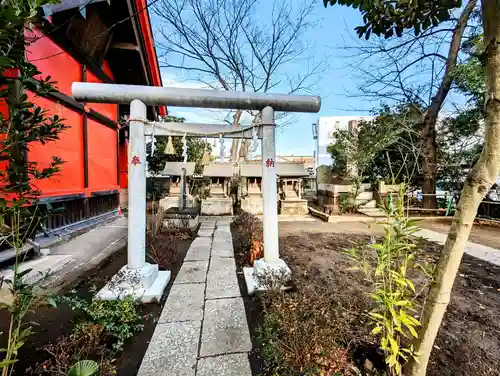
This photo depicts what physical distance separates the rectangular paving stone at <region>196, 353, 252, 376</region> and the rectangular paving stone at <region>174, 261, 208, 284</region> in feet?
5.30

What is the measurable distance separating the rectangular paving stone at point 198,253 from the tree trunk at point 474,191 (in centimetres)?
360

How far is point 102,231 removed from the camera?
5.91 m

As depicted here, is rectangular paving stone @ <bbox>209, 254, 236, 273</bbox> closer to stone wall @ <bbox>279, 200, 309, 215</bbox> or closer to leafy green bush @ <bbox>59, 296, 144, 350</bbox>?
Answer: leafy green bush @ <bbox>59, 296, 144, 350</bbox>

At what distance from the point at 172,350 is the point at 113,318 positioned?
0.65 meters

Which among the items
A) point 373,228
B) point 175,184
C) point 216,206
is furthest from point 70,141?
point 373,228

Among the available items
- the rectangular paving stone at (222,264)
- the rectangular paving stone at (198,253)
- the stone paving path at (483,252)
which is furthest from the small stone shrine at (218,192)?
the stone paving path at (483,252)

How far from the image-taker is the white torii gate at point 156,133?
9.48ft

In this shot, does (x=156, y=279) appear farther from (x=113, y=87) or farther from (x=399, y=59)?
(x=399, y=59)

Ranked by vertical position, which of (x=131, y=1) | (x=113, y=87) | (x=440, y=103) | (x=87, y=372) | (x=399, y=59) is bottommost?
(x=87, y=372)

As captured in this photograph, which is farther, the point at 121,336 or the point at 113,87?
the point at 113,87

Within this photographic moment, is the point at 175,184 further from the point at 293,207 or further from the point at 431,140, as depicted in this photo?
the point at 431,140

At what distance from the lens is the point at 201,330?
2279 mm

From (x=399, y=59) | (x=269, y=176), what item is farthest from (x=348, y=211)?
(x=269, y=176)

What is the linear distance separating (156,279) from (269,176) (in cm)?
203
